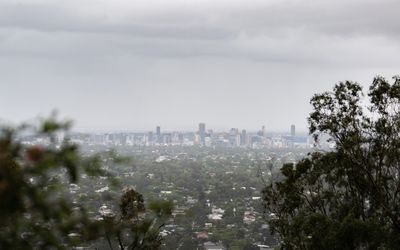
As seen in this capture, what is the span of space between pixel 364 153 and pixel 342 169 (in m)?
0.65

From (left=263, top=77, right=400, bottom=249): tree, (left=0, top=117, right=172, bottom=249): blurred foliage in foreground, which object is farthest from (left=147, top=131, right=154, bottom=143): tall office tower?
(left=0, top=117, right=172, bottom=249): blurred foliage in foreground

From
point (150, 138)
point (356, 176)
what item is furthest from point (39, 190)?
point (150, 138)

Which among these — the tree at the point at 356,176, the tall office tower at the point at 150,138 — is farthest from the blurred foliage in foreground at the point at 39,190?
the tall office tower at the point at 150,138

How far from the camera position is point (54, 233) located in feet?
7.59

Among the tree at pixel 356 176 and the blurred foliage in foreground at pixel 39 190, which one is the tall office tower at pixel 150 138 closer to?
the tree at pixel 356 176

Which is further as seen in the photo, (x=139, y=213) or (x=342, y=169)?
(x=342, y=169)

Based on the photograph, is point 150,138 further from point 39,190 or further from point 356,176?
point 39,190

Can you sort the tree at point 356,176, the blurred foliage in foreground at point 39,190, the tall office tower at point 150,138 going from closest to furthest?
the blurred foliage in foreground at point 39,190, the tree at point 356,176, the tall office tower at point 150,138

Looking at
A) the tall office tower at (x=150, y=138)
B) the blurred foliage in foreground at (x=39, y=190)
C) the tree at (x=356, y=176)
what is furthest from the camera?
the tall office tower at (x=150, y=138)

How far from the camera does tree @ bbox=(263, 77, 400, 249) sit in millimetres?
9156

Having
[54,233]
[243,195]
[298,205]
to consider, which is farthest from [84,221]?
[243,195]

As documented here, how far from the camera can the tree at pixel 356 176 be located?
9.16 metres

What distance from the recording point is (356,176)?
407 inches

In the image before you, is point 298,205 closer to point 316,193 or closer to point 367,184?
point 316,193
